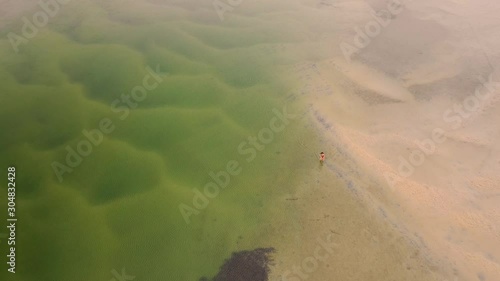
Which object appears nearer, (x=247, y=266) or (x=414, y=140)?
(x=247, y=266)

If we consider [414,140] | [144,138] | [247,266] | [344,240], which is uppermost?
[144,138]

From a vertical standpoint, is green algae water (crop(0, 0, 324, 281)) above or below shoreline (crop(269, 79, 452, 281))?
above

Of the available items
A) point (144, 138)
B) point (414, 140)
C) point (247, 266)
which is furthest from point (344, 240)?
point (144, 138)

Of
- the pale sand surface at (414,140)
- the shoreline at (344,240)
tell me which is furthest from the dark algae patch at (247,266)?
the pale sand surface at (414,140)

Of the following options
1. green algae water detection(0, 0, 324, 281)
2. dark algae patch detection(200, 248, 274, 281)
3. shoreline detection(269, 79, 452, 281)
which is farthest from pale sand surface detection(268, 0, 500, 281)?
green algae water detection(0, 0, 324, 281)

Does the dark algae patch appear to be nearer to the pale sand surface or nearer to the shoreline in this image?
the shoreline

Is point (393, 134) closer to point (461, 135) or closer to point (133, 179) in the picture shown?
point (461, 135)

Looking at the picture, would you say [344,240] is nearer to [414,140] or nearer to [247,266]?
[247,266]
